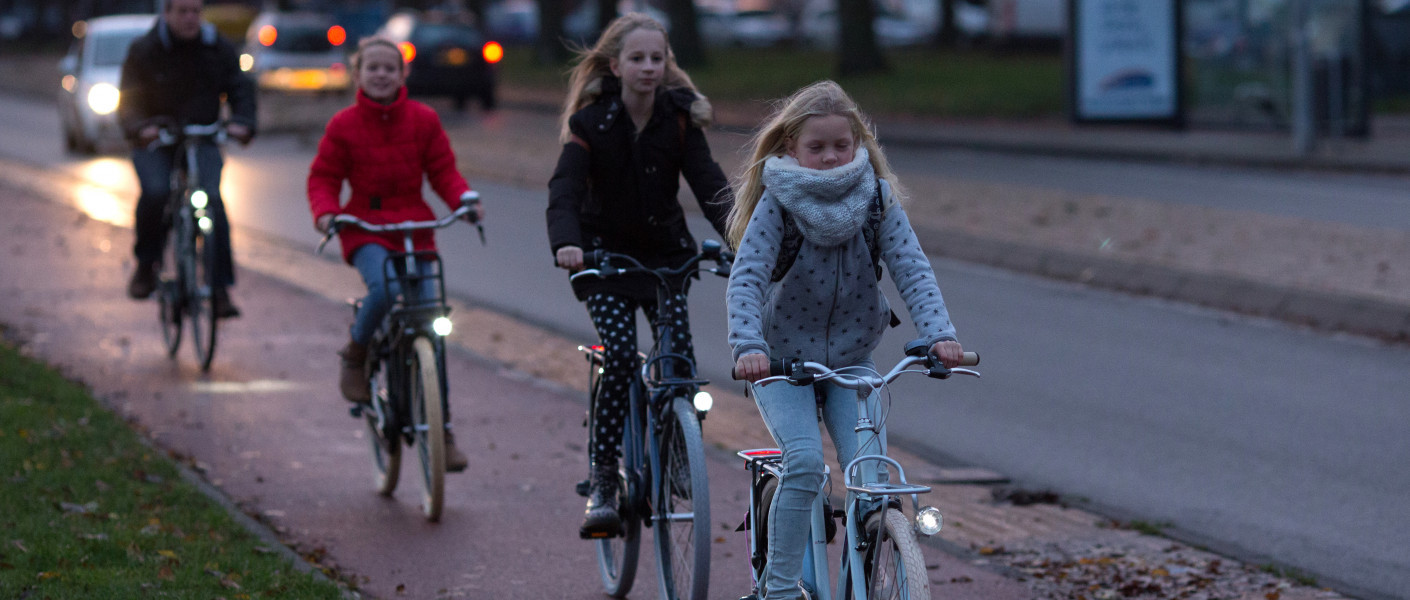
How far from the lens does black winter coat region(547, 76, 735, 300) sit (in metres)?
4.95

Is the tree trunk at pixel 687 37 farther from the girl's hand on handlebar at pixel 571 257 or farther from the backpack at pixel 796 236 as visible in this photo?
the backpack at pixel 796 236

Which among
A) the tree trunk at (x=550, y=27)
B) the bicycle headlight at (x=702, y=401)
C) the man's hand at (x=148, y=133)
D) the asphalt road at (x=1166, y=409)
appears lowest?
the asphalt road at (x=1166, y=409)

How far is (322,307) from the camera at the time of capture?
421 inches

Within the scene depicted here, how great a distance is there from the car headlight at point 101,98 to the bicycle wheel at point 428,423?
56.9 ft

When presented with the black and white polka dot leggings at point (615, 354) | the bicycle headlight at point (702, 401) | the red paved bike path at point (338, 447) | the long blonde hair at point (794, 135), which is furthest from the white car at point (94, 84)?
the long blonde hair at point (794, 135)

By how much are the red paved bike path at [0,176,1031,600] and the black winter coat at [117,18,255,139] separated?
1305mm

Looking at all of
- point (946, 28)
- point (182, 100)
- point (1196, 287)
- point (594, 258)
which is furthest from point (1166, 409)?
point (946, 28)

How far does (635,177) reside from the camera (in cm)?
501

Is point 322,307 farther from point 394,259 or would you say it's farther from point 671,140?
point 671,140

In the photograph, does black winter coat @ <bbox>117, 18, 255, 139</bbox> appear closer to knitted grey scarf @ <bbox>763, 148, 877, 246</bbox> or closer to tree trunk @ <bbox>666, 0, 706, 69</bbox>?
knitted grey scarf @ <bbox>763, 148, 877, 246</bbox>

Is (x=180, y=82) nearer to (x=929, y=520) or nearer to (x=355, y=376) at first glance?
(x=355, y=376)

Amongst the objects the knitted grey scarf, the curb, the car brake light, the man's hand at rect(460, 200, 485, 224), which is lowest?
the curb

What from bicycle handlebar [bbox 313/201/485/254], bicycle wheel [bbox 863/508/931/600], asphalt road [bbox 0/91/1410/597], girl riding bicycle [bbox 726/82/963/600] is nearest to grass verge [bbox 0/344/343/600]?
bicycle handlebar [bbox 313/201/485/254]

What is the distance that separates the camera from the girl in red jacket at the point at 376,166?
6121 mm
